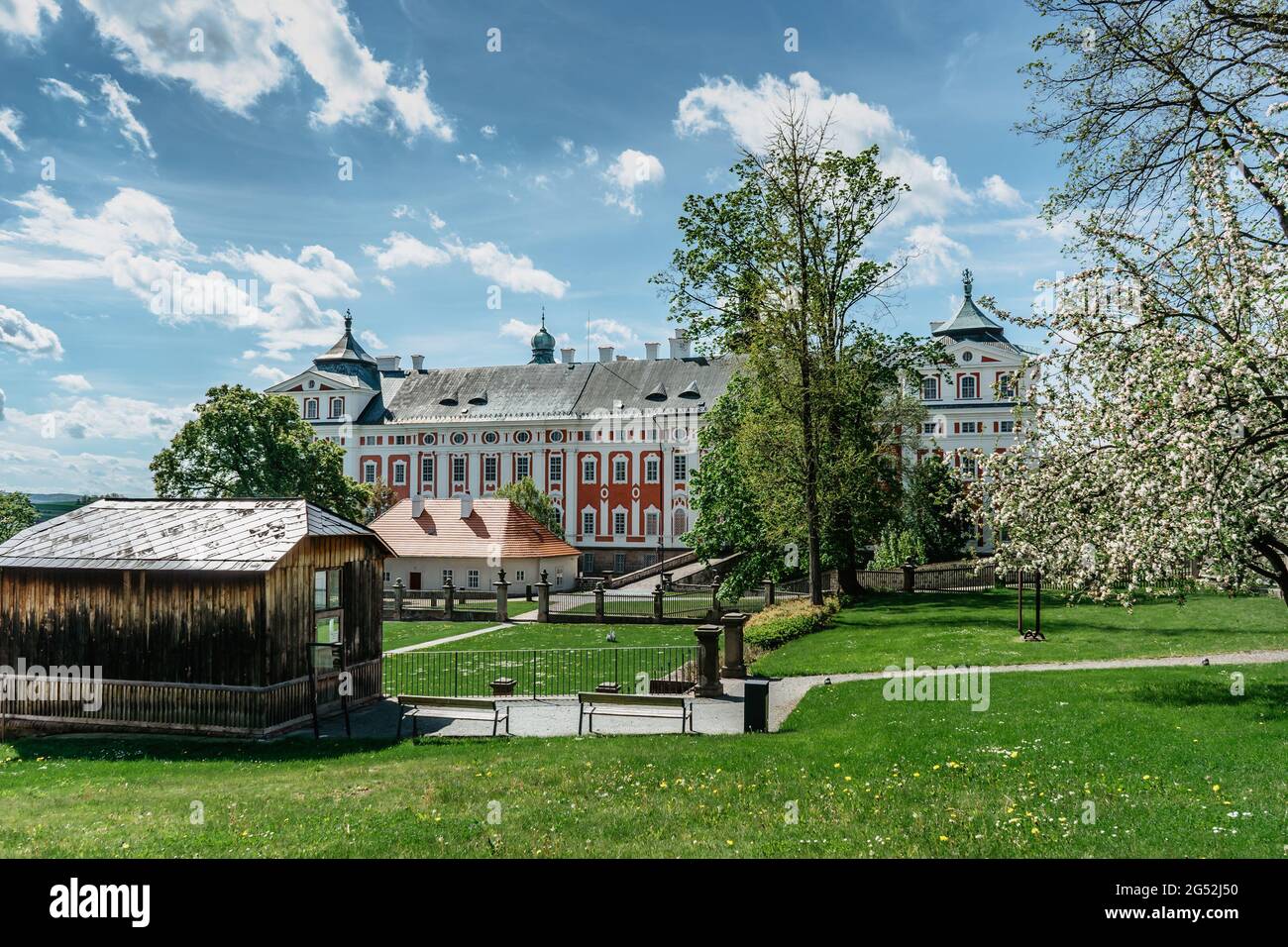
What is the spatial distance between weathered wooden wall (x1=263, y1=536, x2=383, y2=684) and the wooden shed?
3 centimetres

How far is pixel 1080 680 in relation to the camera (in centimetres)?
1577

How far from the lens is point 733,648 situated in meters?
19.8

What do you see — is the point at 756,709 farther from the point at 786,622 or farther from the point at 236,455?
the point at 236,455

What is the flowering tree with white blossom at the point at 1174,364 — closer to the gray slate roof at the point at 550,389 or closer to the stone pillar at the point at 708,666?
the stone pillar at the point at 708,666

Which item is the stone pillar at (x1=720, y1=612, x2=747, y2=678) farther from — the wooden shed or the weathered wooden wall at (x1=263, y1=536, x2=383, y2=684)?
the wooden shed

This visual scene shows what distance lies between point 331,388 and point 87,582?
59699mm

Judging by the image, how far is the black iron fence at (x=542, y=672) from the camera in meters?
19.6

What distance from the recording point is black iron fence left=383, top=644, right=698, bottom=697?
64.2ft

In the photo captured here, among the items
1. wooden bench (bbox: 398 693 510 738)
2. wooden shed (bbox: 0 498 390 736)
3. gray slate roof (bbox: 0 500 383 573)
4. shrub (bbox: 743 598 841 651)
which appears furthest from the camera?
shrub (bbox: 743 598 841 651)

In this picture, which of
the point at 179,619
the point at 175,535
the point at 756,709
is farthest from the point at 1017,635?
the point at 175,535

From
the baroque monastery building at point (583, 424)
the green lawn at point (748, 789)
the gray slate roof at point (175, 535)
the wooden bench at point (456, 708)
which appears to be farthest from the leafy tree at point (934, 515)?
the gray slate roof at point (175, 535)

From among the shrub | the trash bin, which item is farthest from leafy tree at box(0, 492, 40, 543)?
the trash bin

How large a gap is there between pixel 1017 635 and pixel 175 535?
19251 millimetres

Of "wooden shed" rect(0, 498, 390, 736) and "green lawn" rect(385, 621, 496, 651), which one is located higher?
"wooden shed" rect(0, 498, 390, 736)
